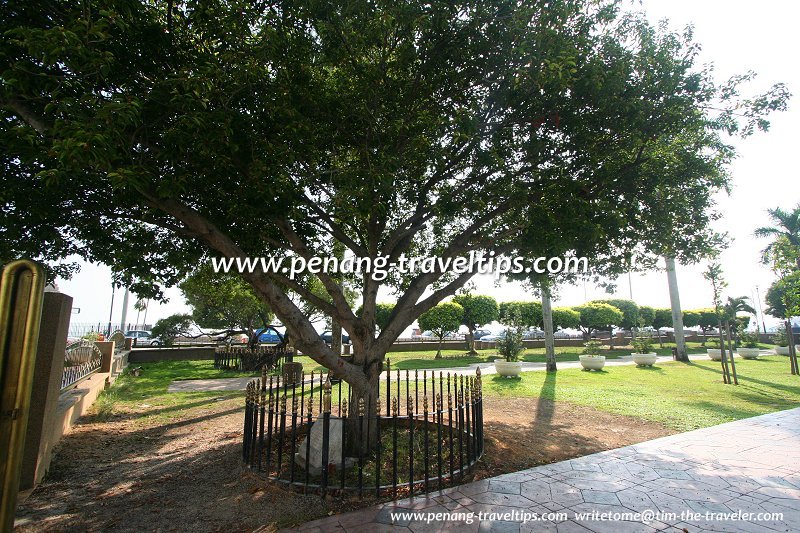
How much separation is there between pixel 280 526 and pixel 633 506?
12.2 feet

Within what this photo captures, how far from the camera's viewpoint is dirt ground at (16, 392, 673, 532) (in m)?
4.32

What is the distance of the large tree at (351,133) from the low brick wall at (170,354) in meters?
18.5

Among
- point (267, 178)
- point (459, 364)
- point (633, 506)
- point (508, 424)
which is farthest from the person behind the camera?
point (459, 364)

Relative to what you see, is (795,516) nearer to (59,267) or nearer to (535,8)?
(535,8)

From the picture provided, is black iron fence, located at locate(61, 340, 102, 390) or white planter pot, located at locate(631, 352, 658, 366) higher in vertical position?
black iron fence, located at locate(61, 340, 102, 390)

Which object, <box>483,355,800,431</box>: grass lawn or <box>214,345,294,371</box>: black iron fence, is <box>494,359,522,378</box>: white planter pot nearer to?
<box>483,355,800,431</box>: grass lawn

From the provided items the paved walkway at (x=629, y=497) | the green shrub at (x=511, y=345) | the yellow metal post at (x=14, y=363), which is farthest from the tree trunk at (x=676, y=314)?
the yellow metal post at (x=14, y=363)

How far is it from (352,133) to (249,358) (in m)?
14.1

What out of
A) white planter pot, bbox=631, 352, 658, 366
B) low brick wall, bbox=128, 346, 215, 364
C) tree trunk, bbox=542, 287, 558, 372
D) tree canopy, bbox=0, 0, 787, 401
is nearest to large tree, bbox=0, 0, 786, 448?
tree canopy, bbox=0, 0, 787, 401

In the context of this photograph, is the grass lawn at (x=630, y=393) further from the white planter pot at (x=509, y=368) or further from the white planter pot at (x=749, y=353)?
the white planter pot at (x=749, y=353)

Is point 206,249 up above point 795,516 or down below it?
above

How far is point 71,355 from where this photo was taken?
29.1 ft

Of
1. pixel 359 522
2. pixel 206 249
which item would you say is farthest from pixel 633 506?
pixel 206 249

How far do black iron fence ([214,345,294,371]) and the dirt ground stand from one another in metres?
8.03
